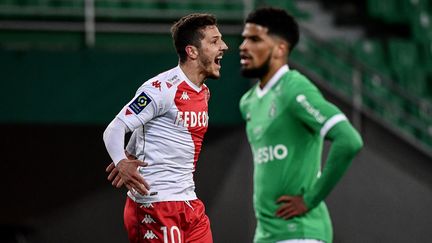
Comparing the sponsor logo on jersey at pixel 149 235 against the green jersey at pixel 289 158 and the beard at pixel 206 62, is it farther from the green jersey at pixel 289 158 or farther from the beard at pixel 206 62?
the green jersey at pixel 289 158

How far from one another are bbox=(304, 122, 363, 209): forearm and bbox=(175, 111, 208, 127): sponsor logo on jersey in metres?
1.81

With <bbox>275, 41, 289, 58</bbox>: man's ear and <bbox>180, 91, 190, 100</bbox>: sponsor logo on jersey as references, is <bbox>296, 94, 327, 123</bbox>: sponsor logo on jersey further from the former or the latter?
<bbox>180, 91, 190, 100</bbox>: sponsor logo on jersey

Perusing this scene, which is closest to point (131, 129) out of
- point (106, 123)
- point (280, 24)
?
point (280, 24)

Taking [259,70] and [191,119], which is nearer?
[259,70]

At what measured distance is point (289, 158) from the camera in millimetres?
4359

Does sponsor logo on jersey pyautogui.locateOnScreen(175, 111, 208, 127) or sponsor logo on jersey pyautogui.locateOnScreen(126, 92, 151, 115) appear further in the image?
sponsor logo on jersey pyautogui.locateOnScreen(175, 111, 208, 127)

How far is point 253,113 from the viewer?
4.60 metres

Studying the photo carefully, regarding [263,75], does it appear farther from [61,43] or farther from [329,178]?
[61,43]

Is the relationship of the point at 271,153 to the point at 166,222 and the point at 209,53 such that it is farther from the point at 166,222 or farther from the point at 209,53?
the point at 209,53

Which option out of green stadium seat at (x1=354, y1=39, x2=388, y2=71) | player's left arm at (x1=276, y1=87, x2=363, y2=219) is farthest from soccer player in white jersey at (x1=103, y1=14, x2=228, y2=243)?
green stadium seat at (x1=354, y1=39, x2=388, y2=71)

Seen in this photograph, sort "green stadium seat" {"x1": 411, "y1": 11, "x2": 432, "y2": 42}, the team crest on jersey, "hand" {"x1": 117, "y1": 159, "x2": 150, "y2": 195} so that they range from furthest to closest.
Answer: "green stadium seat" {"x1": 411, "y1": 11, "x2": 432, "y2": 42}, "hand" {"x1": 117, "y1": 159, "x2": 150, "y2": 195}, the team crest on jersey

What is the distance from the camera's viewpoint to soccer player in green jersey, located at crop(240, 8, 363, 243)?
4.19 meters

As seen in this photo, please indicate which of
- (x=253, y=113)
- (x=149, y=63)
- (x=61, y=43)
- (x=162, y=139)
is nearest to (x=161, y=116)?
(x=162, y=139)

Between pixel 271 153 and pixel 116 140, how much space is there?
145cm
